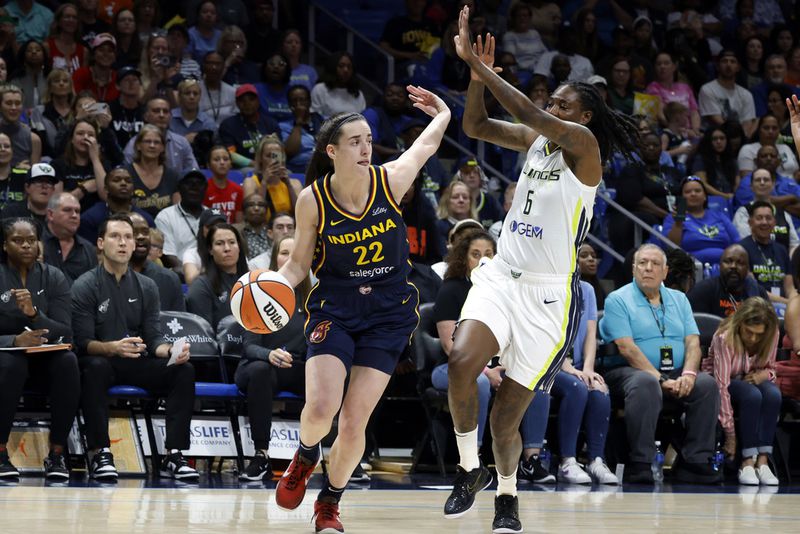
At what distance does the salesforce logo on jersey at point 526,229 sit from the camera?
566 cm

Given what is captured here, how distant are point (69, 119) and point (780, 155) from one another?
27.4ft

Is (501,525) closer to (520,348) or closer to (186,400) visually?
(520,348)

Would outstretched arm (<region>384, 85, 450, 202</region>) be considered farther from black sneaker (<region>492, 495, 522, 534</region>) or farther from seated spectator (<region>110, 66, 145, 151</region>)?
seated spectator (<region>110, 66, 145, 151</region>)

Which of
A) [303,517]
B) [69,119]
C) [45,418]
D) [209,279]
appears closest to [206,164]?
[69,119]

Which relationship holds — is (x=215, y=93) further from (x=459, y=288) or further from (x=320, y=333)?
(x=320, y=333)

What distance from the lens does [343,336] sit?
540cm

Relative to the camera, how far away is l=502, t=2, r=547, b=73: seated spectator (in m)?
14.7

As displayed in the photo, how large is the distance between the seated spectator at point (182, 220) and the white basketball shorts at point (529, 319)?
4.99 metres

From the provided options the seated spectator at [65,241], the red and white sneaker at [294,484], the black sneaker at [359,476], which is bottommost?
the black sneaker at [359,476]

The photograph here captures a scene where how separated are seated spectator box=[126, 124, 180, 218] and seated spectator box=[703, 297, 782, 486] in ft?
16.0

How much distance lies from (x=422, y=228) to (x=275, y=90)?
9.90 feet

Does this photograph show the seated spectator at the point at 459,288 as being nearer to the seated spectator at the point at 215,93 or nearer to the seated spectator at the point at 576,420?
the seated spectator at the point at 576,420

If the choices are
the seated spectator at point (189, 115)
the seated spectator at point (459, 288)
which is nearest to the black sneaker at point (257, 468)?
the seated spectator at point (459, 288)

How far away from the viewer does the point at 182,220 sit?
407 inches
